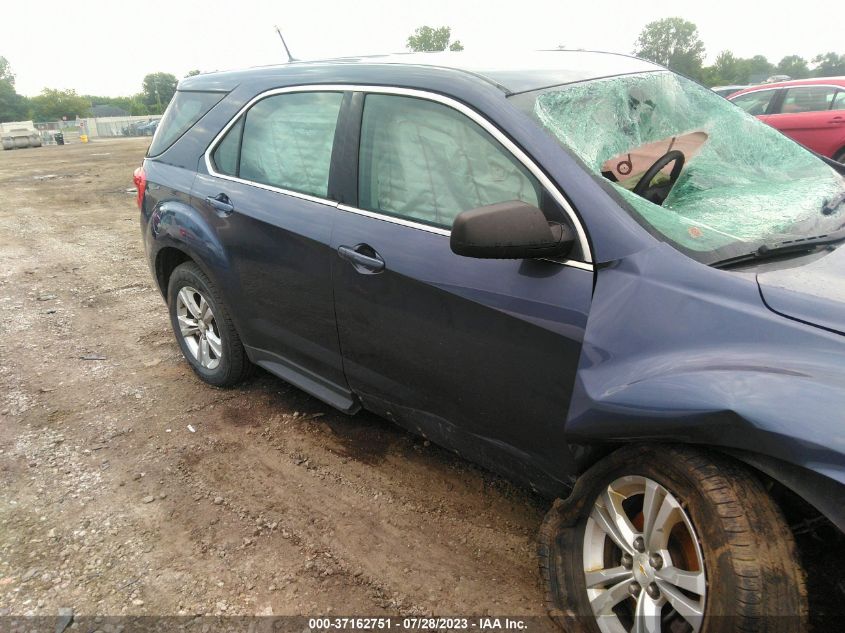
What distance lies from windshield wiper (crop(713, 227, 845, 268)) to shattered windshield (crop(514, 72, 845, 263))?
3 centimetres

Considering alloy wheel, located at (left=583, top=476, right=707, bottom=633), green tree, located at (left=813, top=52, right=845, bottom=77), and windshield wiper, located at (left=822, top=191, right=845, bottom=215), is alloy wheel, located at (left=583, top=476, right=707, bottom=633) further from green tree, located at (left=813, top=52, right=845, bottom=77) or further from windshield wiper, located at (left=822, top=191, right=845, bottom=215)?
green tree, located at (left=813, top=52, right=845, bottom=77)

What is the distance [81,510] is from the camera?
2.83 meters

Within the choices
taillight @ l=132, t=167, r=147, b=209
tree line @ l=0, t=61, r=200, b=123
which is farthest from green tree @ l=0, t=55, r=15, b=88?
taillight @ l=132, t=167, r=147, b=209

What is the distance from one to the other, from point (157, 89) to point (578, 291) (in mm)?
131603

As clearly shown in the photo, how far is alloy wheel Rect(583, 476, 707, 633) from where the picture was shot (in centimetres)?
171

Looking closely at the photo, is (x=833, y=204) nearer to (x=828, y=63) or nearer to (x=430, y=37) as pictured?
(x=430, y=37)

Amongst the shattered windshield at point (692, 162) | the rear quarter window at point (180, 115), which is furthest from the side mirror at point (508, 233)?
the rear quarter window at point (180, 115)

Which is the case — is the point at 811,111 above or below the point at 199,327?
above

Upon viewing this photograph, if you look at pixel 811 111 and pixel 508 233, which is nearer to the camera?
pixel 508 233

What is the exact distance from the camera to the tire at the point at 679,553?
1534mm

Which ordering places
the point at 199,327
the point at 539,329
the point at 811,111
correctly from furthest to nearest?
1. the point at 811,111
2. the point at 199,327
3. the point at 539,329

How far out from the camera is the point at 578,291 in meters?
1.96

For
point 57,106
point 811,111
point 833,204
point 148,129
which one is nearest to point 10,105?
point 57,106

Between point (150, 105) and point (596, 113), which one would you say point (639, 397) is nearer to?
point (596, 113)
